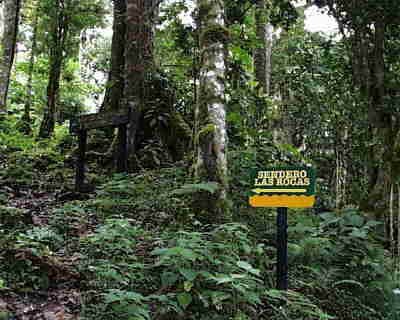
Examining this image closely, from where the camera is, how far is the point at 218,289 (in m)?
3.76

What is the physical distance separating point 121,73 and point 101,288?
25.9 ft

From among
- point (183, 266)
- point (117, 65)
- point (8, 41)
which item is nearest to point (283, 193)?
point (183, 266)

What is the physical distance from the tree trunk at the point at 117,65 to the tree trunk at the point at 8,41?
Result: 11.5 ft

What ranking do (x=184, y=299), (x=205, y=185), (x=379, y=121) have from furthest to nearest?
(x=379, y=121)
(x=205, y=185)
(x=184, y=299)

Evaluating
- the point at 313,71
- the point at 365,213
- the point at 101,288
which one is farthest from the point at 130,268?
the point at 313,71

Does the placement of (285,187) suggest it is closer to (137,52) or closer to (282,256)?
(282,256)

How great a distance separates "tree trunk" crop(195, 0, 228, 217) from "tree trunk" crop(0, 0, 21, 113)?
28.0 ft

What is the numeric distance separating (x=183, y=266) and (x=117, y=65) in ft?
27.0

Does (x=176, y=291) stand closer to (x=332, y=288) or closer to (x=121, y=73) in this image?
(x=332, y=288)

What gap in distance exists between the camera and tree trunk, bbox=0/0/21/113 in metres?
13.0

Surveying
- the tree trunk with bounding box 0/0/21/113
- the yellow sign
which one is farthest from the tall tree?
the yellow sign

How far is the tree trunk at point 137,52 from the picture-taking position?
31.3 ft

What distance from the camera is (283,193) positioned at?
13.8 feet

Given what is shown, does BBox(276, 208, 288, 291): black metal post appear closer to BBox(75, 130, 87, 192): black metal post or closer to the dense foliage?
the dense foliage
